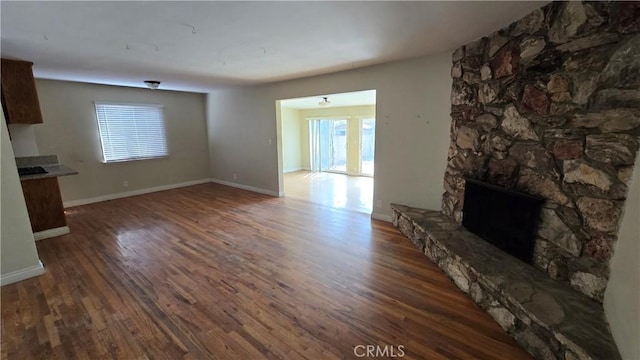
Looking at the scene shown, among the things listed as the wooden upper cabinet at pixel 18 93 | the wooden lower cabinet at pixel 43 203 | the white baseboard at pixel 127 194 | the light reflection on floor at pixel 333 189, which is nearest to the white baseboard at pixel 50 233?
the wooden lower cabinet at pixel 43 203

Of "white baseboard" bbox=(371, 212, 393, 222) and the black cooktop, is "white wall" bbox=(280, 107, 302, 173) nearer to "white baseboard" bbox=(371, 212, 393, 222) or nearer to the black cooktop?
"white baseboard" bbox=(371, 212, 393, 222)

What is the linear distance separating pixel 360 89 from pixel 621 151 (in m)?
3.05

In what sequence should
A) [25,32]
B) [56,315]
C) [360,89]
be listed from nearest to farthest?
[56,315] < [25,32] < [360,89]

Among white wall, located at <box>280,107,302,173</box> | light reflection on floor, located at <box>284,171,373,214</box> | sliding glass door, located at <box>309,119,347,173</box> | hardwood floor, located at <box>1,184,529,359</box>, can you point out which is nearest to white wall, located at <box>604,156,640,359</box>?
hardwood floor, located at <box>1,184,529,359</box>

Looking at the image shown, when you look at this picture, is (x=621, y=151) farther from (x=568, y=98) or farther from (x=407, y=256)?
(x=407, y=256)

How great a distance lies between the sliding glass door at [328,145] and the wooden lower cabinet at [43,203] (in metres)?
6.67

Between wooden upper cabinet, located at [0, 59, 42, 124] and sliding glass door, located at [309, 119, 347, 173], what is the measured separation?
6.77 meters

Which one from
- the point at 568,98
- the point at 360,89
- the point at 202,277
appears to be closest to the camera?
the point at 568,98

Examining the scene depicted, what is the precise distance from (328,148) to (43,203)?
7.06 m

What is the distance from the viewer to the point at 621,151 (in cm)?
166

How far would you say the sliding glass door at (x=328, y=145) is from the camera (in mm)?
8969

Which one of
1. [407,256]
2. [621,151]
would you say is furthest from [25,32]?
Result: [621,151]

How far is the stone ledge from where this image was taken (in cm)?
154

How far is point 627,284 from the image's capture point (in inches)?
59.1
